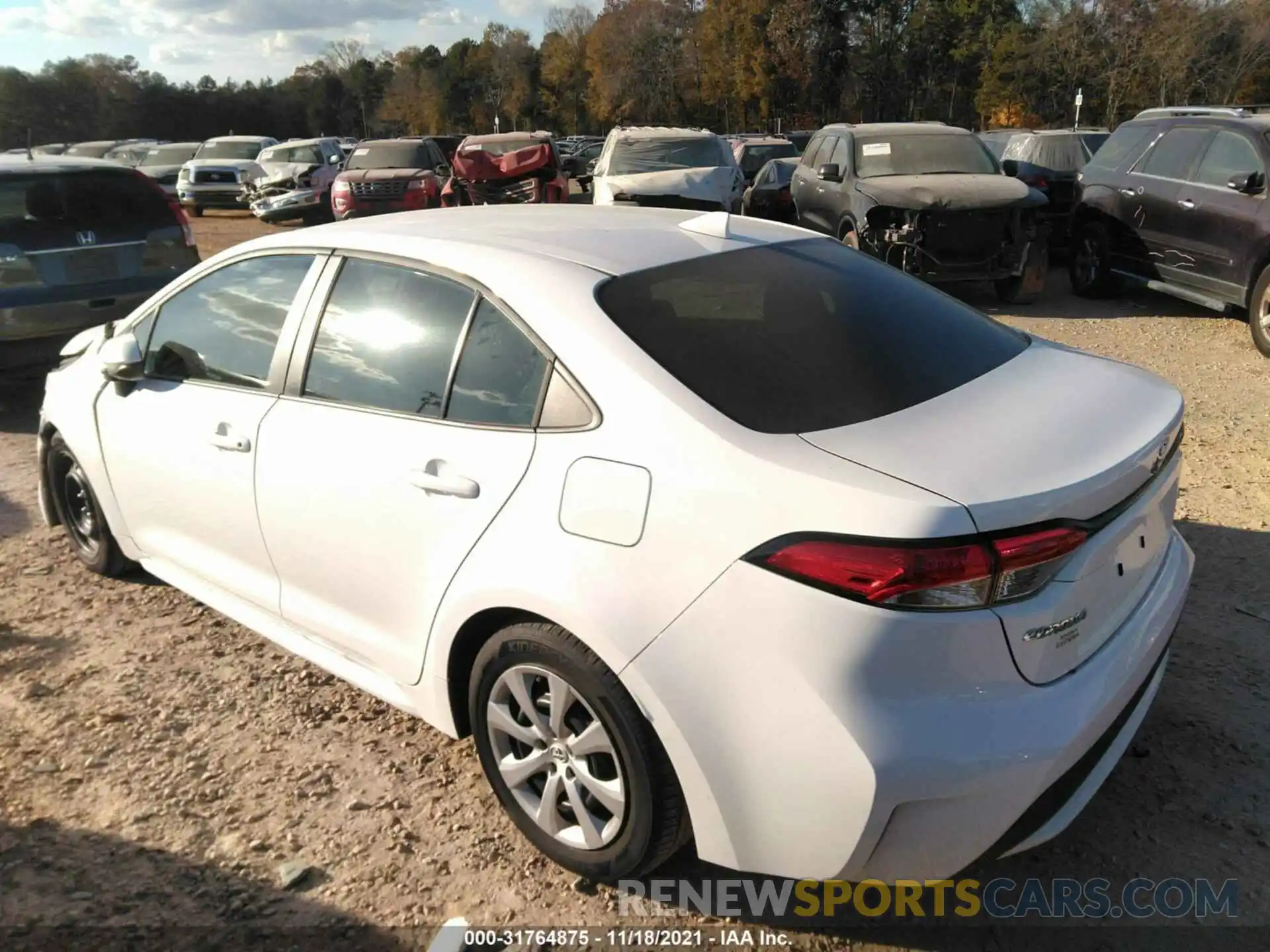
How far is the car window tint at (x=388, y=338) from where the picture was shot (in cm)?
279

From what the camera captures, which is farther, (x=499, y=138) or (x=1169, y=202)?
(x=499, y=138)

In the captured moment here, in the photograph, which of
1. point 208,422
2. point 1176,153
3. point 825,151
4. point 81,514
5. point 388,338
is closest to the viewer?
point 388,338

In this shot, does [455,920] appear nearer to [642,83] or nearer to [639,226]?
[639,226]

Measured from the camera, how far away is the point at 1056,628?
2.10m

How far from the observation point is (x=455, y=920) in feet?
8.25

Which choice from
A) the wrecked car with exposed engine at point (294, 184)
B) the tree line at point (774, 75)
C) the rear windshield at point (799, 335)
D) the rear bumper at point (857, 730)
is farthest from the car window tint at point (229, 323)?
the tree line at point (774, 75)

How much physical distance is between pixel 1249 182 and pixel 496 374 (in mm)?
7787

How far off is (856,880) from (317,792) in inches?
66.6

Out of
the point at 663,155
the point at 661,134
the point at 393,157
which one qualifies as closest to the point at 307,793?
the point at 663,155

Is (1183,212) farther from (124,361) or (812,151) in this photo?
(124,361)

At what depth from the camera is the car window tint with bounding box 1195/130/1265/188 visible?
8117mm

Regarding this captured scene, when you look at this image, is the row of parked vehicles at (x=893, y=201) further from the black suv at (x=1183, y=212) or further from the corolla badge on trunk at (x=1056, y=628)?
the corolla badge on trunk at (x=1056, y=628)

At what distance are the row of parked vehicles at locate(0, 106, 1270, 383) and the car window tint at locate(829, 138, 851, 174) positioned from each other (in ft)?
0.11

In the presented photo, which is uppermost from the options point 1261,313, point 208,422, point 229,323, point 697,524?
point 229,323
